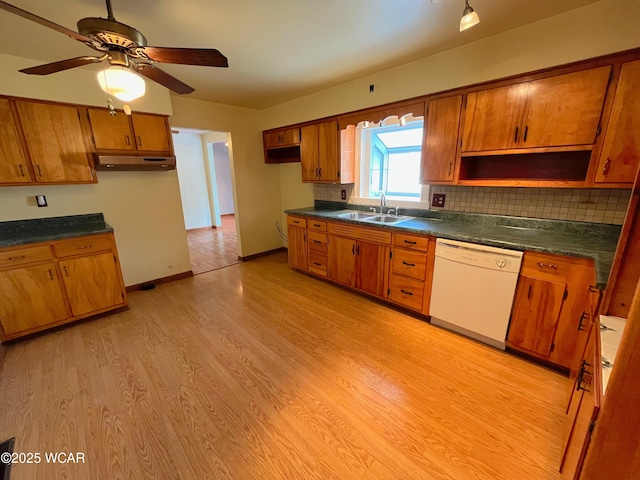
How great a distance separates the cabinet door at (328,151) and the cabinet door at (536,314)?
2.27 m

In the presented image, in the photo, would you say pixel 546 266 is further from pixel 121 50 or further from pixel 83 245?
pixel 83 245

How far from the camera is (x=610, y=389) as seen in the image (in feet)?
2.14

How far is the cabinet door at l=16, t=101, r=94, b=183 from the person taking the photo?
2422mm

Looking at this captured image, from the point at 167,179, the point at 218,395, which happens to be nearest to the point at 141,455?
the point at 218,395

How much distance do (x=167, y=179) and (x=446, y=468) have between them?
13.0ft

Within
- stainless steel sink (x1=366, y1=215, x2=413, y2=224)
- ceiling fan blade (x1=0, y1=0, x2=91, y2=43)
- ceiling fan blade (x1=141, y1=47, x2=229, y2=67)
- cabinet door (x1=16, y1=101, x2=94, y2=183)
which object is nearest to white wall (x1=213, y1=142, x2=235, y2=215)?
cabinet door (x1=16, y1=101, x2=94, y2=183)

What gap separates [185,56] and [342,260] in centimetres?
240

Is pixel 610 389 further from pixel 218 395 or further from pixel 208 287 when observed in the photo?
pixel 208 287

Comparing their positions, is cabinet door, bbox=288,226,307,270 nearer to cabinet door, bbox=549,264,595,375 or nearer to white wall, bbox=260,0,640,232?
white wall, bbox=260,0,640,232

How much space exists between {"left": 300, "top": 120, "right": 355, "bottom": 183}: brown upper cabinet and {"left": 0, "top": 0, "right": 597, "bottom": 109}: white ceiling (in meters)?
0.72

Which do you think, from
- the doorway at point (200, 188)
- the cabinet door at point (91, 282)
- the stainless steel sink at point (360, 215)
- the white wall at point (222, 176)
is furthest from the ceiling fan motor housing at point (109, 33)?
the white wall at point (222, 176)

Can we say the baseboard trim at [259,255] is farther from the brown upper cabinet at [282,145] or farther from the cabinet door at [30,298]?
the cabinet door at [30,298]

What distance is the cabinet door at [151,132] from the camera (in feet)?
9.67

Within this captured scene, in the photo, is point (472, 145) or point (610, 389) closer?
point (610, 389)
